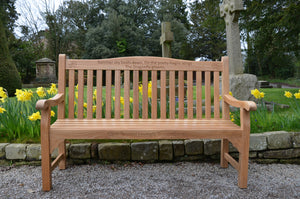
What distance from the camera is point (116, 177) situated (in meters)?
2.22

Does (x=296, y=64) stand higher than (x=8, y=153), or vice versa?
(x=296, y=64)

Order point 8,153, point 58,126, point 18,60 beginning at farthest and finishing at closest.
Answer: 1. point 18,60
2. point 8,153
3. point 58,126

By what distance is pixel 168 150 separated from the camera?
2.52m

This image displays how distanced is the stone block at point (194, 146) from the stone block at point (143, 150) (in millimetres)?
328

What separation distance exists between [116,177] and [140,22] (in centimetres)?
2080

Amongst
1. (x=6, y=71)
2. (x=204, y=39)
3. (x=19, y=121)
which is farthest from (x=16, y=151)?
(x=204, y=39)

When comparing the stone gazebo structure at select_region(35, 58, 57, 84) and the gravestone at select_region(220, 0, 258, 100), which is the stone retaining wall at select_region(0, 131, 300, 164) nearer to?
the gravestone at select_region(220, 0, 258, 100)

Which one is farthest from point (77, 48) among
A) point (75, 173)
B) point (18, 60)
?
point (75, 173)

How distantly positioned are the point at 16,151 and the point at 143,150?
1.30 meters

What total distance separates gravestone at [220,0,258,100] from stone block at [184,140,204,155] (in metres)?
2.14

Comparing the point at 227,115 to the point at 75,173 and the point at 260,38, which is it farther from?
the point at 260,38

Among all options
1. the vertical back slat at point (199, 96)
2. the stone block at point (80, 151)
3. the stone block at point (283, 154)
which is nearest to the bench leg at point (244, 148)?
the vertical back slat at point (199, 96)

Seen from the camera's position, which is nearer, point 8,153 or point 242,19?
point 8,153

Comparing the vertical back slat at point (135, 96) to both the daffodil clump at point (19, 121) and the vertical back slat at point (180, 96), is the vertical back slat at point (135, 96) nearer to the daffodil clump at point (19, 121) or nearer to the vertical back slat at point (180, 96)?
the vertical back slat at point (180, 96)
